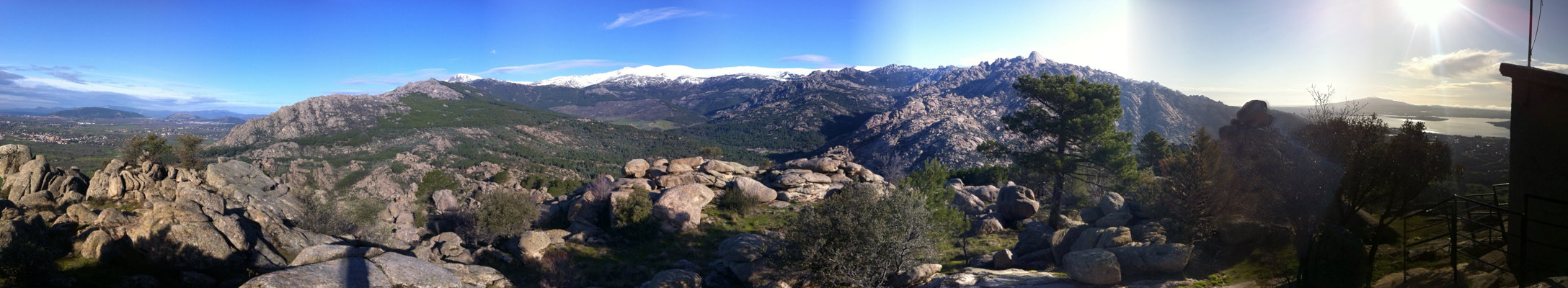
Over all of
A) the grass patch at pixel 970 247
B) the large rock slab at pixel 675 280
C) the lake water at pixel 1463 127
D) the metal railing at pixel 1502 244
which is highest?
the lake water at pixel 1463 127

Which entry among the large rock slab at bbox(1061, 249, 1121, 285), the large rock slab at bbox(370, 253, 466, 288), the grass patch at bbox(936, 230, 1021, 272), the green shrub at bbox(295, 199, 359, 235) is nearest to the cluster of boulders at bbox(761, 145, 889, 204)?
the grass patch at bbox(936, 230, 1021, 272)

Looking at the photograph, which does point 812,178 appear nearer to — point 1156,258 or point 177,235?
point 1156,258

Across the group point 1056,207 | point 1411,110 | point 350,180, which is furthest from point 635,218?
point 350,180

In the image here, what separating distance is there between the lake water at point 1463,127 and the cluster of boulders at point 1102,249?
4820 millimetres

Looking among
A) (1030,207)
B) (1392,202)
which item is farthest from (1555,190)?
(1030,207)

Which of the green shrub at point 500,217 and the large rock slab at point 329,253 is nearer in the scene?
the large rock slab at point 329,253

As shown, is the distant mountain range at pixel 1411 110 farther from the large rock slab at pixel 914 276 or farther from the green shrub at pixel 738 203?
the green shrub at pixel 738 203

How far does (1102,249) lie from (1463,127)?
6.77 metres

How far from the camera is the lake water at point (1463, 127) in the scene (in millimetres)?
9914

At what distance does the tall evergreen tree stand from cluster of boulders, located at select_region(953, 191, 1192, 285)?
2526 millimetres

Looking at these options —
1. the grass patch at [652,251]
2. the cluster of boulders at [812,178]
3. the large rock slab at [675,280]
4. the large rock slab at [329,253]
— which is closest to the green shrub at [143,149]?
the large rock slab at [329,253]

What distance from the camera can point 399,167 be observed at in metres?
106

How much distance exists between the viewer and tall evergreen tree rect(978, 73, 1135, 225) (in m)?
25.9

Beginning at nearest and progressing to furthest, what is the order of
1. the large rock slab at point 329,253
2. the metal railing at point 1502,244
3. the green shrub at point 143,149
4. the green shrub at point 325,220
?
1. the metal railing at point 1502,244
2. the large rock slab at point 329,253
3. the green shrub at point 143,149
4. the green shrub at point 325,220
